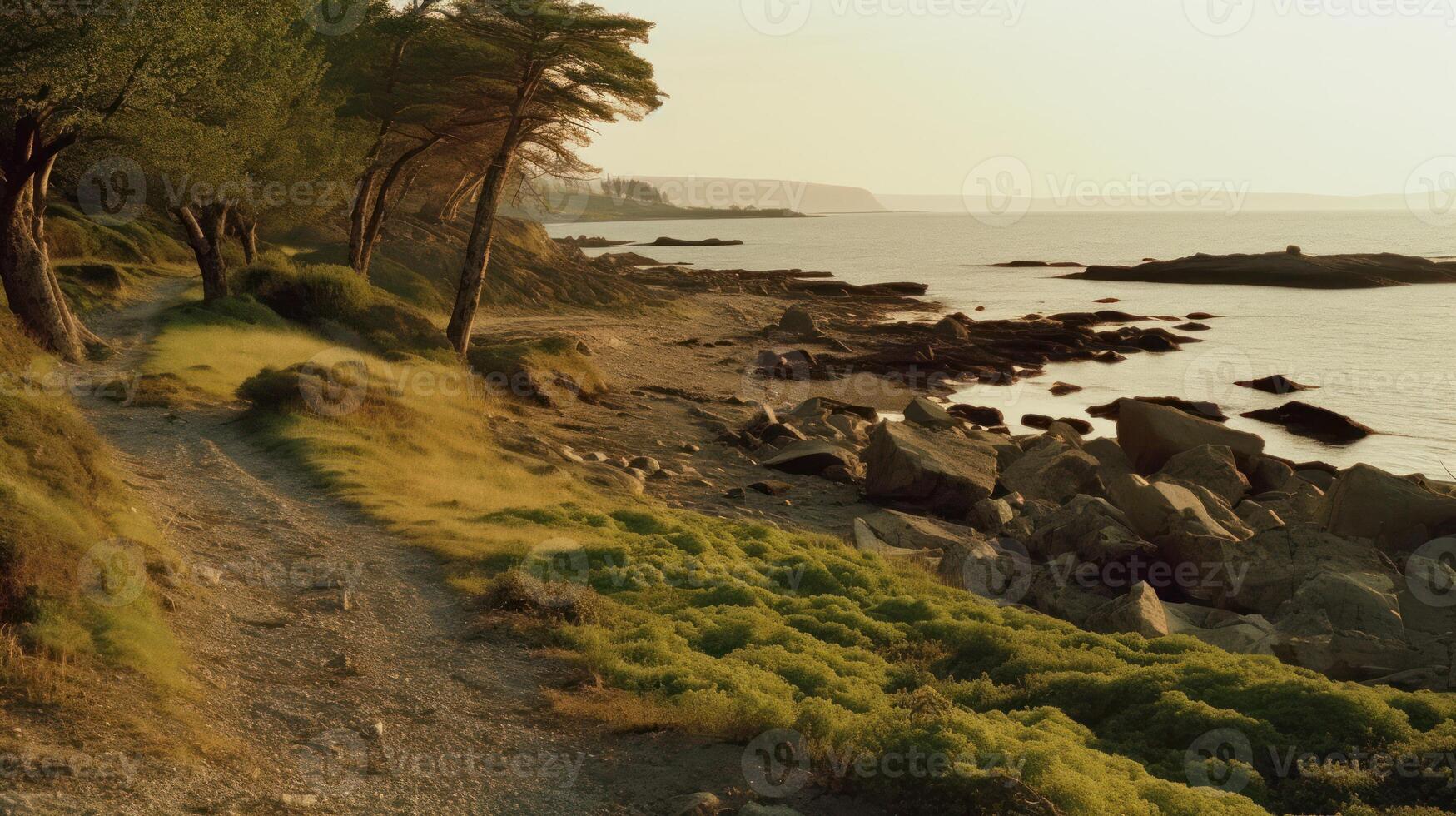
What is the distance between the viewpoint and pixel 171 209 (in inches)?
1176

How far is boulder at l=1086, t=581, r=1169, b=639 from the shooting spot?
14117mm

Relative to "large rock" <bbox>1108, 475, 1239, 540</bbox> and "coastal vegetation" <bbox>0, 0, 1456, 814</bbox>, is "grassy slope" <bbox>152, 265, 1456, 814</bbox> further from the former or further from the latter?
"large rock" <bbox>1108, 475, 1239, 540</bbox>

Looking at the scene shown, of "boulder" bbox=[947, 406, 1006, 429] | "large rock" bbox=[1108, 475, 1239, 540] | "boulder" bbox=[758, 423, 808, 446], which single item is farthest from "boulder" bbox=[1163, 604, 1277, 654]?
"boulder" bbox=[947, 406, 1006, 429]

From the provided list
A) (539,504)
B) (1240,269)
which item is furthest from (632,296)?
(1240,269)

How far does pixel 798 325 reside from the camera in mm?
54375

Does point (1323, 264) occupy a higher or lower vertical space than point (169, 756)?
higher

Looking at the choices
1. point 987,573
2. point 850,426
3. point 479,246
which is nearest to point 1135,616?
point 987,573

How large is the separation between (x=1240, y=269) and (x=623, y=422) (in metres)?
89.6

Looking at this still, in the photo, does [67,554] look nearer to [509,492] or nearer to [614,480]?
[509,492]

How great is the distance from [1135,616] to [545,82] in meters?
21.3

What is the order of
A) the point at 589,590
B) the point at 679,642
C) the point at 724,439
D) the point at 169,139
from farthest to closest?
the point at 724,439, the point at 169,139, the point at 589,590, the point at 679,642

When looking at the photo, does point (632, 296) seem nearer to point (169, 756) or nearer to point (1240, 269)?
point (169, 756)

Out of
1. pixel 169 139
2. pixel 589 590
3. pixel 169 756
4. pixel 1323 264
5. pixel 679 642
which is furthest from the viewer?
pixel 1323 264

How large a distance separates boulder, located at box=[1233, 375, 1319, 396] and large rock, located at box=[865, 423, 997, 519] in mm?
25395
